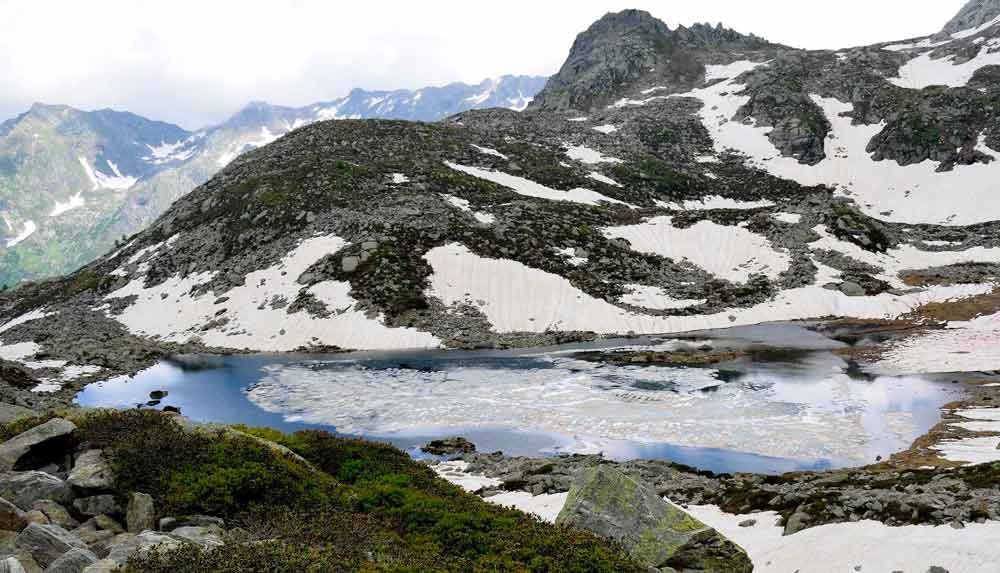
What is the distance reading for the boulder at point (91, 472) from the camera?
11297mm

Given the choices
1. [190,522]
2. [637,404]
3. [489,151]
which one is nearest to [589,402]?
[637,404]

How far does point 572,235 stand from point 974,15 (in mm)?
188128

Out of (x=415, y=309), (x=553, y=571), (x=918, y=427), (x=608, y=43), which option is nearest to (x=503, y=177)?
(x=415, y=309)

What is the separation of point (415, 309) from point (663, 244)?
36.0m

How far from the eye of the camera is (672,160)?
118250 millimetres

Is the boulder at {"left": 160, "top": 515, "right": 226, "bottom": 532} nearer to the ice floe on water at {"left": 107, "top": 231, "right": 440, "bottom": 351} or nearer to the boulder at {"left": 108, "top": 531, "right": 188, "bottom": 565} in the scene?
the boulder at {"left": 108, "top": 531, "right": 188, "bottom": 565}

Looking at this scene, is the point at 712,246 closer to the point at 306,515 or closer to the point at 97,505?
the point at 306,515

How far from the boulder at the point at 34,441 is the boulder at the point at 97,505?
7.53 feet

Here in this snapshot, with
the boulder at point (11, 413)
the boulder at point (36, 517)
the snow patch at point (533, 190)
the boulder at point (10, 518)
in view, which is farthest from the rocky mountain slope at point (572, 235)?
the boulder at point (10, 518)

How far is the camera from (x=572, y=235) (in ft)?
249

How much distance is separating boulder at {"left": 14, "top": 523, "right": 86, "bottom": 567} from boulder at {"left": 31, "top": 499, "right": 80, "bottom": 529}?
7.31 ft

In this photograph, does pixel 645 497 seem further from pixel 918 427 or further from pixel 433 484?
pixel 918 427

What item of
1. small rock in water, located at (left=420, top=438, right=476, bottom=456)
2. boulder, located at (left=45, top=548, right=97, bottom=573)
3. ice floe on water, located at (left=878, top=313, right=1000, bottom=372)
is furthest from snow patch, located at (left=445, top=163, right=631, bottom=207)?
boulder, located at (left=45, top=548, right=97, bottom=573)

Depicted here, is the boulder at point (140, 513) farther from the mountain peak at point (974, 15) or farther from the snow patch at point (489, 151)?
the mountain peak at point (974, 15)
